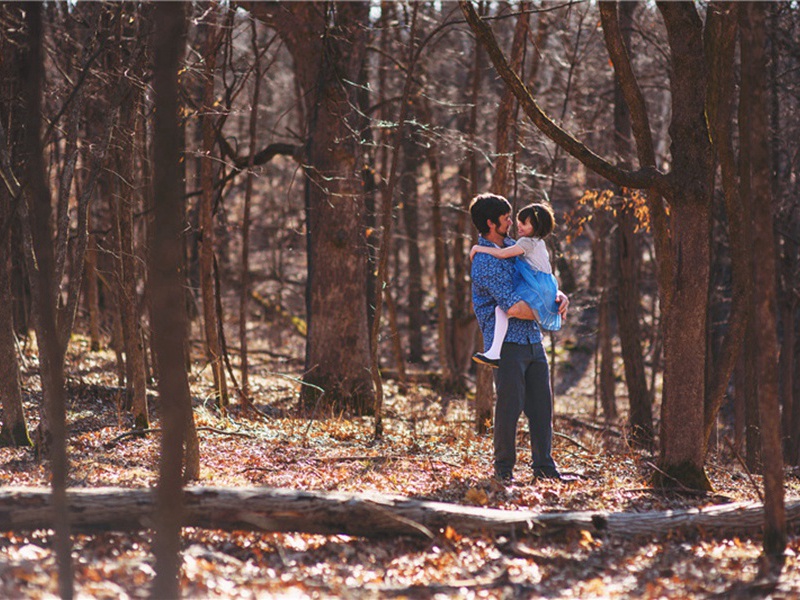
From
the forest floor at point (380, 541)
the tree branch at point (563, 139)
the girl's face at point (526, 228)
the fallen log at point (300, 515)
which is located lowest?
the forest floor at point (380, 541)

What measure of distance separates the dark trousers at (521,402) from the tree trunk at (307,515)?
1365 mm

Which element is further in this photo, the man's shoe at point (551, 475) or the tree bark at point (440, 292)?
the tree bark at point (440, 292)

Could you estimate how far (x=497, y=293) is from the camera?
7062 mm

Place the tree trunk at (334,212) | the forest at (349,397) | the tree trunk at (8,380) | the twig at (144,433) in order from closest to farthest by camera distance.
A: 1. the forest at (349,397)
2. the tree trunk at (8,380)
3. the twig at (144,433)
4. the tree trunk at (334,212)

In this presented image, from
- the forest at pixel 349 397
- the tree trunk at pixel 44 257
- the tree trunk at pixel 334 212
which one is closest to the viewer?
the tree trunk at pixel 44 257

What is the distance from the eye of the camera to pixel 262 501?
539 centimetres

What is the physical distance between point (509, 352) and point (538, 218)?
1.08 meters

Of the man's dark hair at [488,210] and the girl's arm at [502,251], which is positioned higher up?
the man's dark hair at [488,210]

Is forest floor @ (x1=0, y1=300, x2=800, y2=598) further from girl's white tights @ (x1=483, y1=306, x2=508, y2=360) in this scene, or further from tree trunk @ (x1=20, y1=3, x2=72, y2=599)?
girl's white tights @ (x1=483, y1=306, x2=508, y2=360)

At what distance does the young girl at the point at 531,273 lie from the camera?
6992 millimetres

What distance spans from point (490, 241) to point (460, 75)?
16647mm

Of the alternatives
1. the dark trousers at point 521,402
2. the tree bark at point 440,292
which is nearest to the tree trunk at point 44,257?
the dark trousers at point 521,402

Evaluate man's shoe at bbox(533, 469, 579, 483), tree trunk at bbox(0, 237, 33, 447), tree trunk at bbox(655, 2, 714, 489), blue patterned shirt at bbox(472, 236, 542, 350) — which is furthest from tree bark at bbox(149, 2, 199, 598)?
tree trunk at bbox(0, 237, 33, 447)

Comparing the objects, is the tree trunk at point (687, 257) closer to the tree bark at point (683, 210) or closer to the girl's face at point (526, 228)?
the tree bark at point (683, 210)
